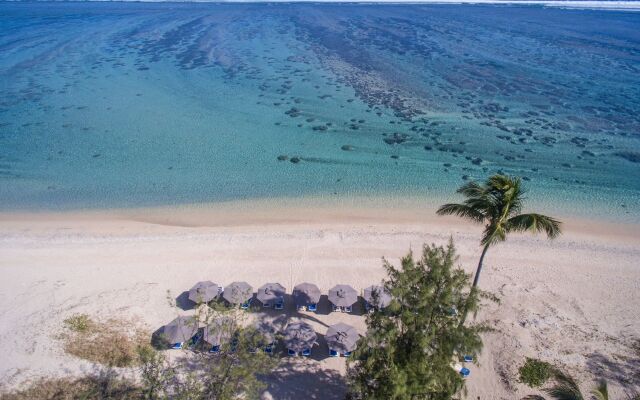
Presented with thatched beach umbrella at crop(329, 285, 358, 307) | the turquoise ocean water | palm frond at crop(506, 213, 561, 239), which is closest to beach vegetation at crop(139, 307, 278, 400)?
thatched beach umbrella at crop(329, 285, 358, 307)

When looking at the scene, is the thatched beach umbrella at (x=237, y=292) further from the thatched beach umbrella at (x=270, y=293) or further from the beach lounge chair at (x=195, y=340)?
the beach lounge chair at (x=195, y=340)

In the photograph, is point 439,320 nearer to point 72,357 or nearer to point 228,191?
point 72,357

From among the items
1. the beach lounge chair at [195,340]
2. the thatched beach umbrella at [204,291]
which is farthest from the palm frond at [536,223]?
the thatched beach umbrella at [204,291]

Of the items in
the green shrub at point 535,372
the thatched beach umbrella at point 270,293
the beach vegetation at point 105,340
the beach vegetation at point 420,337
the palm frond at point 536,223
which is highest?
the palm frond at point 536,223

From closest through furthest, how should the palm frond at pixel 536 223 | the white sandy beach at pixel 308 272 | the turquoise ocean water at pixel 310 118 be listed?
the palm frond at pixel 536 223
the white sandy beach at pixel 308 272
the turquoise ocean water at pixel 310 118

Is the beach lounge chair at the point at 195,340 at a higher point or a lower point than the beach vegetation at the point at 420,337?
lower

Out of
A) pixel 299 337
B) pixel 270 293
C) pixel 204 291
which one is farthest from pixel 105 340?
pixel 299 337

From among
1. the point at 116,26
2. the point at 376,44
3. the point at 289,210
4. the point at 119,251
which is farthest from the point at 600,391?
the point at 116,26
